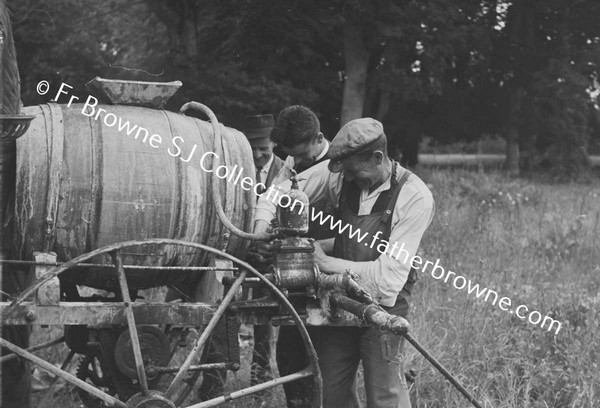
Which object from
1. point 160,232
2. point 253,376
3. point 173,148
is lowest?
point 253,376

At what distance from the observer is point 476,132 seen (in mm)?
25219

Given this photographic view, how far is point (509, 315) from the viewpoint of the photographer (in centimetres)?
594

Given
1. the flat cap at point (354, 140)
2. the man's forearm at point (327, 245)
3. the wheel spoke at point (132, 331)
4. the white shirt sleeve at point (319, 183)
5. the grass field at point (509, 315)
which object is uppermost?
the flat cap at point (354, 140)

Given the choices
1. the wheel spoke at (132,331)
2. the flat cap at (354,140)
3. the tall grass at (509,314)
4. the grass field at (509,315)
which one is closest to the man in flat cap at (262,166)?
the grass field at (509,315)

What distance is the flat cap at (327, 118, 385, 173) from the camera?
3.81 metres

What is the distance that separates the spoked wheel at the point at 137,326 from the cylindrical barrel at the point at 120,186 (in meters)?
0.21

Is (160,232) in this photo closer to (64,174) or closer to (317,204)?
(64,174)

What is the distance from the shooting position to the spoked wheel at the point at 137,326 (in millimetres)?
3256

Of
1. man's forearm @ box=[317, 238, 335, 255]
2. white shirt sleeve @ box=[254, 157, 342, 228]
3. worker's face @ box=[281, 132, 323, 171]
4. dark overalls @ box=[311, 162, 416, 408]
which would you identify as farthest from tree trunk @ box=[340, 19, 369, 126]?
dark overalls @ box=[311, 162, 416, 408]

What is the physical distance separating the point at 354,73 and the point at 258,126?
909 cm

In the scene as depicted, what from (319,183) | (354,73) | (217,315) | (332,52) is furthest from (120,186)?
(332,52)

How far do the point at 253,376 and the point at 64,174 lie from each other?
221cm

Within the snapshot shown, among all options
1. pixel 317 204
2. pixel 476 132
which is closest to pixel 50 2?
pixel 317 204

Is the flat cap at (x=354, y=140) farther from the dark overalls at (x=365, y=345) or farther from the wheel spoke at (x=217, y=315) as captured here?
the wheel spoke at (x=217, y=315)
